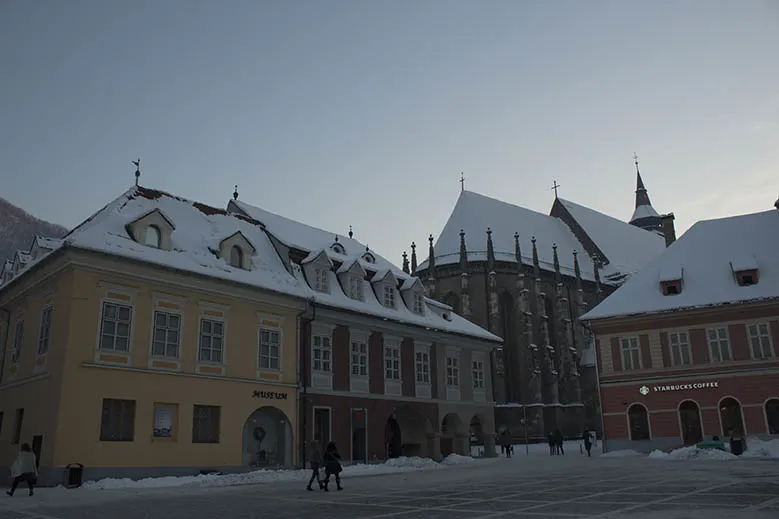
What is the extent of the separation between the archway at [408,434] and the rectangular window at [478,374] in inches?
179

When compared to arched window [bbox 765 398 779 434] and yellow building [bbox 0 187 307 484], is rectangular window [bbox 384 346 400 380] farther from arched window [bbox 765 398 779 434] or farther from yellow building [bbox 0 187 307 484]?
arched window [bbox 765 398 779 434]

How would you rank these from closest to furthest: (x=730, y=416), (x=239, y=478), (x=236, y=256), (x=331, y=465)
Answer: (x=331, y=465), (x=239, y=478), (x=236, y=256), (x=730, y=416)

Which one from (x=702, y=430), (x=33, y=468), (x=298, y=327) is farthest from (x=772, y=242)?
(x=33, y=468)

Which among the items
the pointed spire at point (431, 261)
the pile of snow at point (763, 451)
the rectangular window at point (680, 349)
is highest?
the pointed spire at point (431, 261)

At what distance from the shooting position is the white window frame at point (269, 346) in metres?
27.5

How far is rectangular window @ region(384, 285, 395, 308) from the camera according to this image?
3476cm

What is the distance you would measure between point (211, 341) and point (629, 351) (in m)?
24.6

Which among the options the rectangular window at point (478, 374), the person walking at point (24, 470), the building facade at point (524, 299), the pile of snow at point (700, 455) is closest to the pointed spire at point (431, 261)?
the building facade at point (524, 299)

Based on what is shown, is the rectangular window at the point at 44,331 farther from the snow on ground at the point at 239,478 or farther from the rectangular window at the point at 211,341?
the snow on ground at the point at 239,478

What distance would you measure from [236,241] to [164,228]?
11.0 ft

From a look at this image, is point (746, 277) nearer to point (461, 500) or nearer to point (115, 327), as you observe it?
point (461, 500)

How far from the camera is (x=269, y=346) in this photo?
2797cm

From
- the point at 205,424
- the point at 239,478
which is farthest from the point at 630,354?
the point at 239,478

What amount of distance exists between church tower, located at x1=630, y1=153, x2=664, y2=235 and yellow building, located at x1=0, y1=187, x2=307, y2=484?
77618 mm
